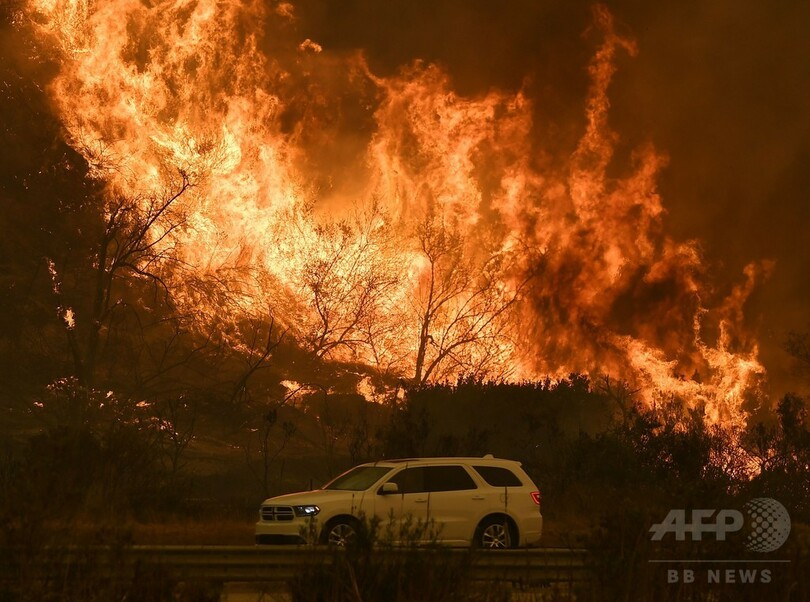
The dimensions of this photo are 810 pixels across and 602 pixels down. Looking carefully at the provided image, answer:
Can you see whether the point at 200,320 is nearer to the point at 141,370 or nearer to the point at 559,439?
the point at 141,370

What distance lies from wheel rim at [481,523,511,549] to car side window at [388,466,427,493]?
1211 millimetres

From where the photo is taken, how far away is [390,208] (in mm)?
43344

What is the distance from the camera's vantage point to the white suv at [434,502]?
52.2ft

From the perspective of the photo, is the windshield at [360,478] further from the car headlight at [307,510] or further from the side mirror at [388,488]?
the car headlight at [307,510]

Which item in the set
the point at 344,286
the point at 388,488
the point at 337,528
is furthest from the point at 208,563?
the point at 344,286

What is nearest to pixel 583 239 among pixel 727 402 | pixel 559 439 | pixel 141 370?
pixel 727 402

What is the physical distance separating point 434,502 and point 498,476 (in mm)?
1470

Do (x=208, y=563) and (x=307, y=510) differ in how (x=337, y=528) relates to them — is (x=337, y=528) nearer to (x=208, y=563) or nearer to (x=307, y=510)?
(x=307, y=510)

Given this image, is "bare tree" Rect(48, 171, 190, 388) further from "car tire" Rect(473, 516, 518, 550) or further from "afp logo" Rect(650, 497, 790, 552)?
"afp logo" Rect(650, 497, 790, 552)

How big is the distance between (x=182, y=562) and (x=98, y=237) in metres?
29.7

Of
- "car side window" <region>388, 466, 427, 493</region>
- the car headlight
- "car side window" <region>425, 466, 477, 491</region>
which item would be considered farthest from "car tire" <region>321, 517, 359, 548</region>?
"car side window" <region>425, 466, 477, 491</region>

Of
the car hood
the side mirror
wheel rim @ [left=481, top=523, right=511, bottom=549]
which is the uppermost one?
the side mirror

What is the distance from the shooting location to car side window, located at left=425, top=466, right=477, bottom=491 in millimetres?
16812

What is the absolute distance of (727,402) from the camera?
42.1 meters
